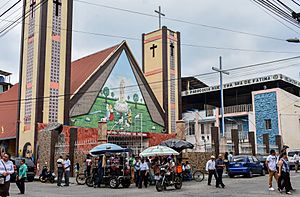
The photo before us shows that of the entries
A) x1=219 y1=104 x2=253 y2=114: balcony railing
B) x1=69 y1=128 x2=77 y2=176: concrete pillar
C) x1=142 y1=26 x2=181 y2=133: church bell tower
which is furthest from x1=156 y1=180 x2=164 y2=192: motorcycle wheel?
x1=219 y1=104 x2=253 y2=114: balcony railing

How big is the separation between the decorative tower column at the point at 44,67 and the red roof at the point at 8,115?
3.75m

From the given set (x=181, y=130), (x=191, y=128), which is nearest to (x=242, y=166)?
(x=181, y=130)

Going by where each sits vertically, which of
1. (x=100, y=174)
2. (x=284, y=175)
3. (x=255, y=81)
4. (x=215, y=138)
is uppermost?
(x=255, y=81)

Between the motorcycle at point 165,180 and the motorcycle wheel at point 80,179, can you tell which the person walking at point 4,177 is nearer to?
the motorcycle at point 165,180

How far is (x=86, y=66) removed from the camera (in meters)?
36.8

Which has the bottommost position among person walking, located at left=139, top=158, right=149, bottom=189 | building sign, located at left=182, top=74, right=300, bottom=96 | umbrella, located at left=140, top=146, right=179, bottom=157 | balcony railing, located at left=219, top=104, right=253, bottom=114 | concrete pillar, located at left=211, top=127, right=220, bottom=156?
person walking, located at left=139, top=158, right=149, bottom=189

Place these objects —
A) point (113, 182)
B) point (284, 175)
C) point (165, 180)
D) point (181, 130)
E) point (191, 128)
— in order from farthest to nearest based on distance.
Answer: point (191, 128), point (181, 130), point (113, 182), point (165, 180), point (284, 175)

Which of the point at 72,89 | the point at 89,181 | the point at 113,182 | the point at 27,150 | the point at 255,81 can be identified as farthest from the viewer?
the point at 255,81

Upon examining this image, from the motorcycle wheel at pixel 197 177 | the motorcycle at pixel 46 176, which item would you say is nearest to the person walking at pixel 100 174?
the motorcycle at pixel 46 176

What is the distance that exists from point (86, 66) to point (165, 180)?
2128 cm

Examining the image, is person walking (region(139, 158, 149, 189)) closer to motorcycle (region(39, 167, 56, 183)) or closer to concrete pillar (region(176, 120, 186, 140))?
motorcycle (region(39, 167, 56, 183))

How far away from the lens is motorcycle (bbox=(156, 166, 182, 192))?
56.6ft

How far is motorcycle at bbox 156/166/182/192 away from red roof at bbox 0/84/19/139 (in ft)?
61.4

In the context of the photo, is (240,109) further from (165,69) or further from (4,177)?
(4,177)
